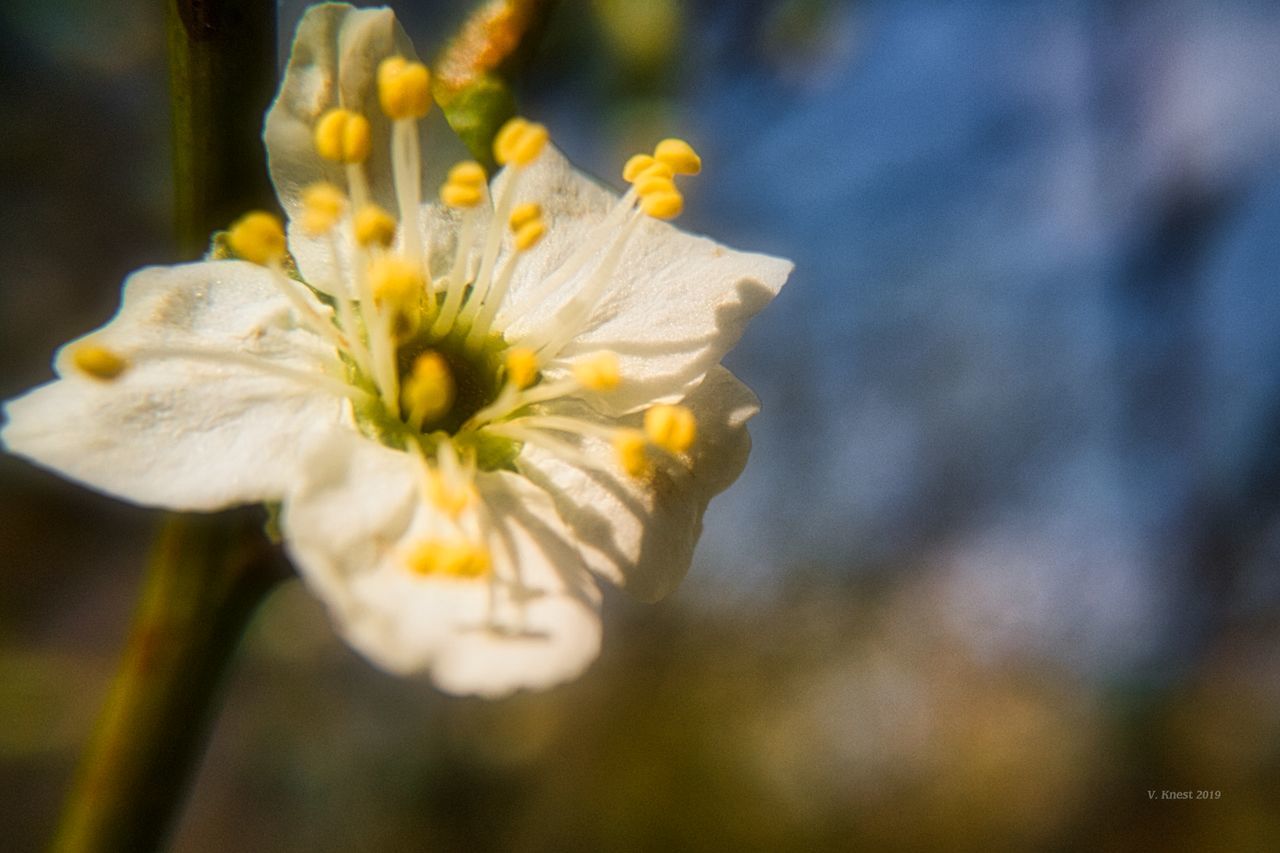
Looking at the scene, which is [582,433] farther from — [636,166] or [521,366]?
[636,166]

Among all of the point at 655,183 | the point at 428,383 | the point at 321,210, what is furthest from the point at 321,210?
the point at 655,183

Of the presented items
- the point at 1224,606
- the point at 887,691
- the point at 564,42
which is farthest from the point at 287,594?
the point at 1224,606

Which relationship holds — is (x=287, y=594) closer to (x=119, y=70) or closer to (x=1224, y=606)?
(x=119, y=70)

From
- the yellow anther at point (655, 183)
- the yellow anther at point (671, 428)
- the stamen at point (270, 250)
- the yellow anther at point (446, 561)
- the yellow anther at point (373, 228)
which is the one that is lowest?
the yellow anther at point (446, 561)

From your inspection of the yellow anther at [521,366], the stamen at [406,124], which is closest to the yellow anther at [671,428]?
the yellow anther at [521,366]

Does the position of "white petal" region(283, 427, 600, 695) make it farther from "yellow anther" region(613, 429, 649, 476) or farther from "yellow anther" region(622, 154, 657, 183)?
"yellow anther" region(622, 154, 657, 183)

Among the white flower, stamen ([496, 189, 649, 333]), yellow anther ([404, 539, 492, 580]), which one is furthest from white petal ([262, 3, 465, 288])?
yellow anther ([404, 539, 492, 580])

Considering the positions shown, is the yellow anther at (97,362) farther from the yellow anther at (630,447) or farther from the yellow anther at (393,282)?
the yellow anther at (630,447)
